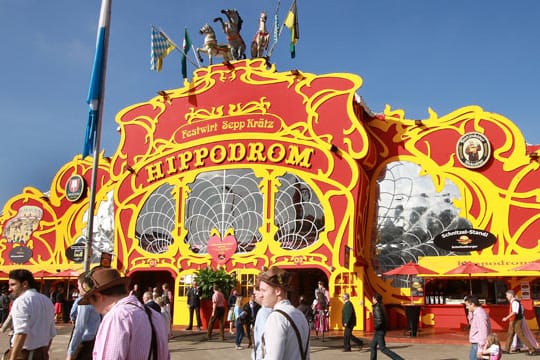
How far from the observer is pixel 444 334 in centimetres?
1783

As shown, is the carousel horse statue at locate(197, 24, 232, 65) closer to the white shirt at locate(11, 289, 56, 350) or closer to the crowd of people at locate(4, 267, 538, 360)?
the crowd of people at locate(4, 267, 538, 360)

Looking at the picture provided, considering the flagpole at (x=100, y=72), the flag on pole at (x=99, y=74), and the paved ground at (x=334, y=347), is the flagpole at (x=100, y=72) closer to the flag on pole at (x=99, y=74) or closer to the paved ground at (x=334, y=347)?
the flag on pole at (x=99, y=74)

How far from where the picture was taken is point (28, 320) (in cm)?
575

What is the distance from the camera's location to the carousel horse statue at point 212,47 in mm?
25406

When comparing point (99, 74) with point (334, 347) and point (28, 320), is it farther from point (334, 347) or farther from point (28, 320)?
point (334, 347)

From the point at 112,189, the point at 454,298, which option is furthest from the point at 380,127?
the point at 112,189

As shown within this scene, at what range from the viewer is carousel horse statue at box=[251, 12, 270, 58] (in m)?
25.2

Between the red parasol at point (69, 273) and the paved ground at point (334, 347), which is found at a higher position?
the red parasol at point (69, 273)

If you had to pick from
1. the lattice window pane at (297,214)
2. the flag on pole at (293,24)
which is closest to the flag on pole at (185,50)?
the flag on pole at (293,24)

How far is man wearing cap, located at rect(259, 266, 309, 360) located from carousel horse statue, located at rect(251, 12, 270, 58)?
21.9 m

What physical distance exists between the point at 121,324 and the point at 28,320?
9.26 ft

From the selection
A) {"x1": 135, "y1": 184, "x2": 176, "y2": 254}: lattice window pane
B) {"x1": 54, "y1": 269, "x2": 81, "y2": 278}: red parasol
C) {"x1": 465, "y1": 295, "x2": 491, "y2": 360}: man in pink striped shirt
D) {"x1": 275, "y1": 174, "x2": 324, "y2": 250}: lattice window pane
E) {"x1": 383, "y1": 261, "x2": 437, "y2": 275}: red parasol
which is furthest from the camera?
{"x1": 54, "y1": 269, "x2": 81, "y2": 278}: red parasol

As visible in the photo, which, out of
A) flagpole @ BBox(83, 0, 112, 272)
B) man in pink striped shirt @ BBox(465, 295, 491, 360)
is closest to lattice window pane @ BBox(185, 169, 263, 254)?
flagpole @ BBox(83, 0, 112, 272)

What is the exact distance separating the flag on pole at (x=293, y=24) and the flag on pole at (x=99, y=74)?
13.6 metres
